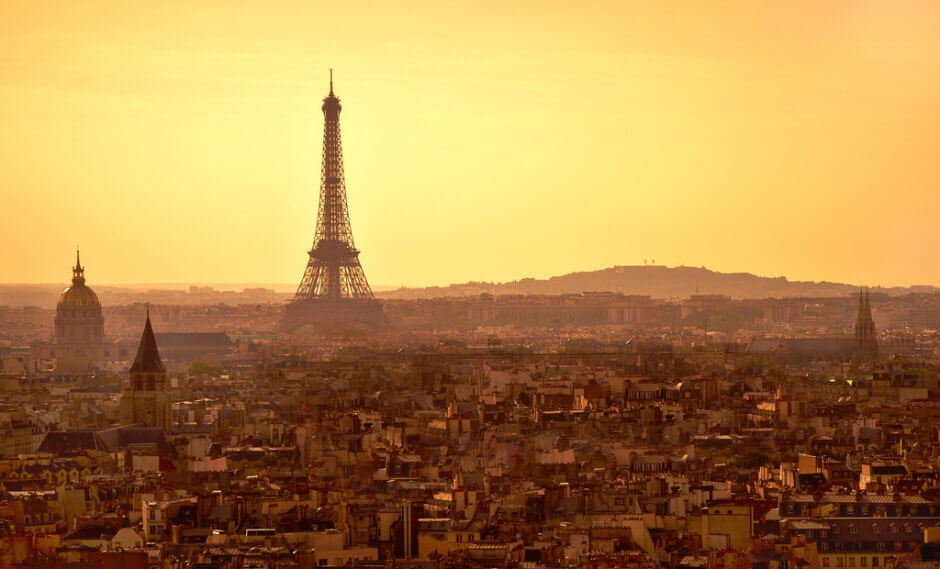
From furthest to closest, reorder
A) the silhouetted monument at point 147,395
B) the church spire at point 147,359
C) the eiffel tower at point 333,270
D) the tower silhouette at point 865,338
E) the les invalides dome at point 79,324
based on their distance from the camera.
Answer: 1. the eiffel tower at point 333,270
2. the les invalides dome at point 79,324
3. the tower silhouette at point 865,338
4. the church spire at point 147,359
5. the silhouetted monument at point 147,395

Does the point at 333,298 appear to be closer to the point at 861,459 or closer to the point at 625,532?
the point at 861,459

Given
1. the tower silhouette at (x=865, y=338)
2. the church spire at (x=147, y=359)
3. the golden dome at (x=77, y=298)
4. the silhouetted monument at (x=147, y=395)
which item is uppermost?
the golden dome at (x=77, y=298)

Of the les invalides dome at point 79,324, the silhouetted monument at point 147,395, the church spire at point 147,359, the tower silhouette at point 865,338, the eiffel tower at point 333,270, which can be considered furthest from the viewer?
the eiffel tower at point 333,270

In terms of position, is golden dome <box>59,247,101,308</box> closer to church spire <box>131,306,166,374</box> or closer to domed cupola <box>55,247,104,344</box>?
domed cupola <box>55,247,104,344</box>

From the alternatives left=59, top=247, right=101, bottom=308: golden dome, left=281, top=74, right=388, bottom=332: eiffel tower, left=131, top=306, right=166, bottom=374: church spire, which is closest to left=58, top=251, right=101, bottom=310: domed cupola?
left=59, top=247, right=101, bottom=308: golden dome

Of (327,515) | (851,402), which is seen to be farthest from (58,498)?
(851,402)

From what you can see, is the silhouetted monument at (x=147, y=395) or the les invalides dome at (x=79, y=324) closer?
the silhouetted monument at (x=147, y=395)

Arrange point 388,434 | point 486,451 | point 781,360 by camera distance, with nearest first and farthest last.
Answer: point 486,451
point 388,434
point 781,360

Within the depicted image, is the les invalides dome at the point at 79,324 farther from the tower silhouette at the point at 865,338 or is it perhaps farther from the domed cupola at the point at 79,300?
the tower silhouette at the point at 865,338

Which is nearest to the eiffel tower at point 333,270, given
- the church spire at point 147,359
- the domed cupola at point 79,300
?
the domed cupola at point 79,300
